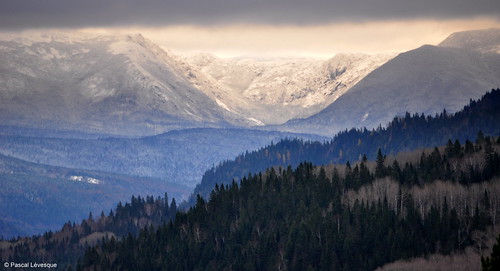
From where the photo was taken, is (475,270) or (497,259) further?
(475,270)

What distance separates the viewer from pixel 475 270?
195m

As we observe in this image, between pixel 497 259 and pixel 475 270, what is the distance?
3082 inches

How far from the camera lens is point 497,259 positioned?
119m

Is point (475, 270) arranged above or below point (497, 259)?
below
